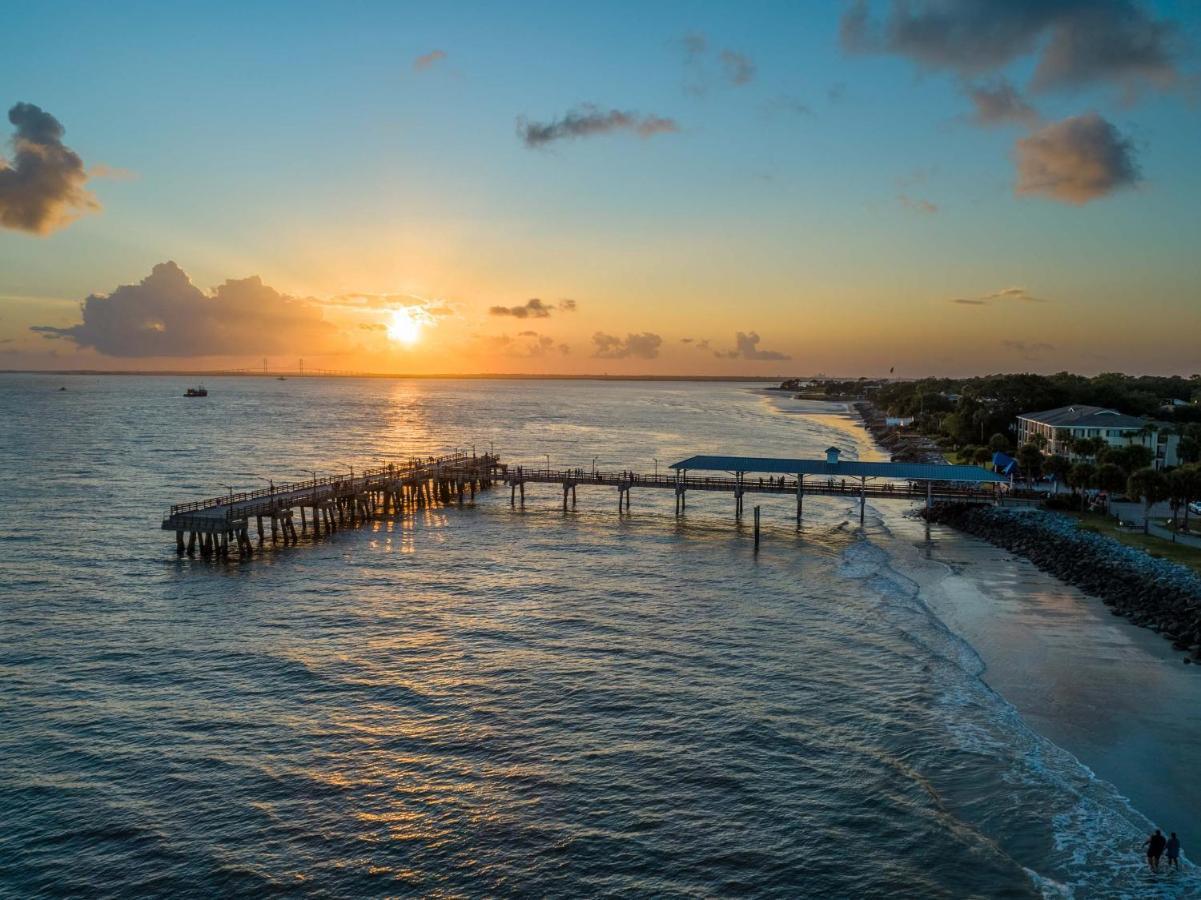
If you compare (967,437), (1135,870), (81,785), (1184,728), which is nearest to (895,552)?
(1184,728)

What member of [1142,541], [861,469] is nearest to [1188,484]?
[1142,541]

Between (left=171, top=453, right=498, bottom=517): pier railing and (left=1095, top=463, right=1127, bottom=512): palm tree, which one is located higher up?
(left=1095, top=463, right=1127, bottom=512): palm tree

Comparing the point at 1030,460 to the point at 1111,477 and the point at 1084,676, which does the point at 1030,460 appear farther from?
the point at 1084,676

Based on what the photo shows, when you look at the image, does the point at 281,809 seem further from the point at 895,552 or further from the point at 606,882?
the point at 895,552

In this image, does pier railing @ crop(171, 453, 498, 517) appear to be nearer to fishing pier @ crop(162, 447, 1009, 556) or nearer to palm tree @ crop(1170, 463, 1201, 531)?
fishing pier @ crop(162, 447, 1009, 556)

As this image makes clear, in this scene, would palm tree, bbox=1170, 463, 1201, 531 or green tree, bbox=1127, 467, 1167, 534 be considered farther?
green tree, bbox=1127, 467, 1167, 534

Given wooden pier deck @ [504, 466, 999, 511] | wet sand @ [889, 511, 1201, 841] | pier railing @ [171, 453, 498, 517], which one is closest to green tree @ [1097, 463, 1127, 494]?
wooden pier deck @ [504, 466, 999, 511]
